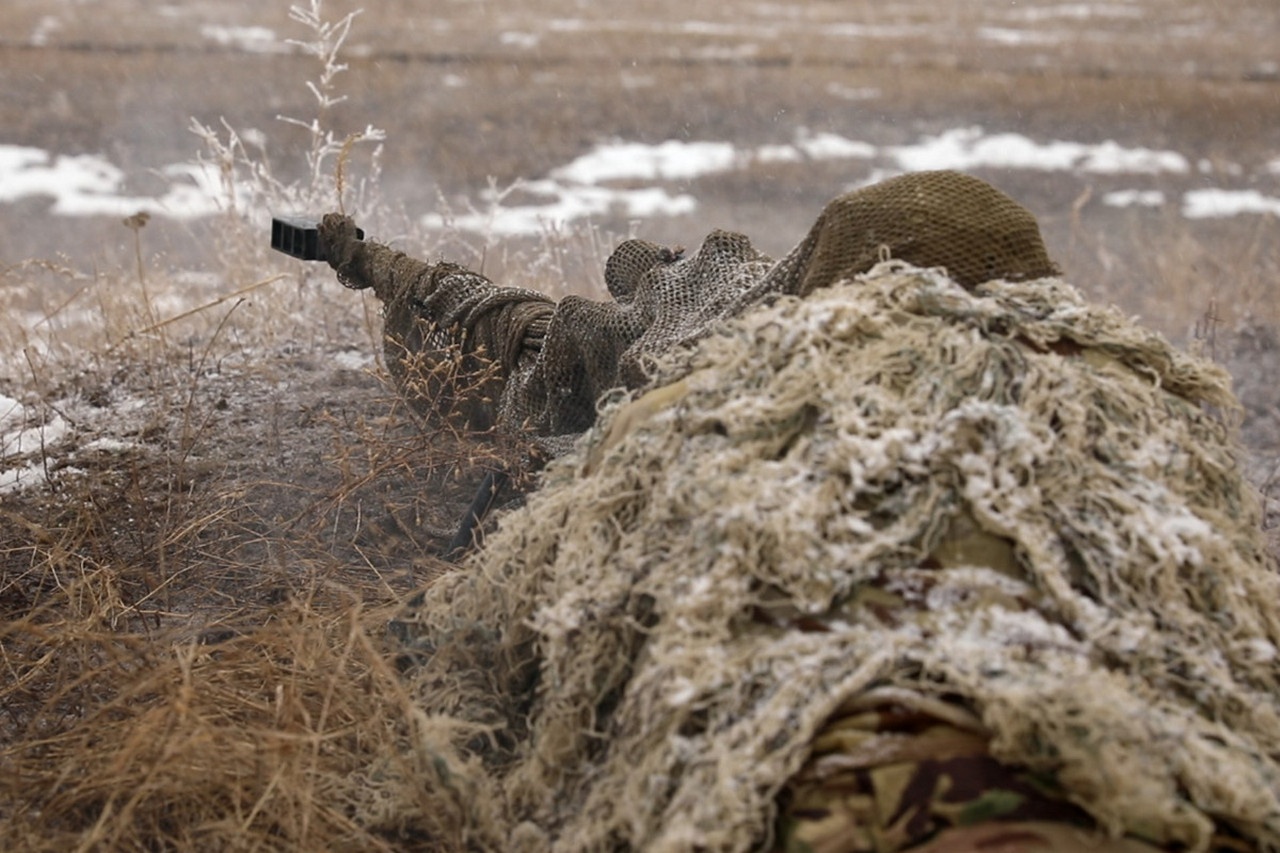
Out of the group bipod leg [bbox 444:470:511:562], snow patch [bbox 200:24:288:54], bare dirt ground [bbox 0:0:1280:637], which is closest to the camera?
bipod leg [bbox 444:470:511:562]

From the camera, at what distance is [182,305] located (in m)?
5.20

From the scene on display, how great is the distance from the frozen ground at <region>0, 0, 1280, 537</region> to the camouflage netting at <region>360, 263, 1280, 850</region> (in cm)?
411

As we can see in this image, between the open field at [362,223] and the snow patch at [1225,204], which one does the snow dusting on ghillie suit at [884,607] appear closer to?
the open field at [362,223]

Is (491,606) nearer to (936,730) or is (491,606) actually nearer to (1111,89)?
(936,730)

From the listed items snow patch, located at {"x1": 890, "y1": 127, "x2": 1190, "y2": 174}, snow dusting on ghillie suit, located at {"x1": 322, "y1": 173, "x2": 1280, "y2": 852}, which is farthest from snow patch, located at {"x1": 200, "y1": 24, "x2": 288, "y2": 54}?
snow dusting on ghillie suit, located at {"x1": 322, "y1": 173, "x2": 1280, "y2": 852}

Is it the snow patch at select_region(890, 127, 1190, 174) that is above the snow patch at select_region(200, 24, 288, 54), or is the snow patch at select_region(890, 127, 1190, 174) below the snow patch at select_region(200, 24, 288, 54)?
below

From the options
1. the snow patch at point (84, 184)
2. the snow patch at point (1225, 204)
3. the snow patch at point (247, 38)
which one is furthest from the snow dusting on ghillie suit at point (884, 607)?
the snow patch at point (247, 38)

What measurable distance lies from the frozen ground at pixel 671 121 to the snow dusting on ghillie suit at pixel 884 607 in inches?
160

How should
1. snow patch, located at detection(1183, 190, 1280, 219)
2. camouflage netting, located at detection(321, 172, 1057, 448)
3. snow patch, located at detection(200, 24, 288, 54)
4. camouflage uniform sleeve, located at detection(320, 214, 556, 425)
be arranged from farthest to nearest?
1. snow patch, located at detection(200, 24, 288, 54)
2. snow patch, located at detection(1183, 190, 1280, 219)
3. camouflage uniform sleeve, located at detection(320, 214, 556, 425)
4. camouflage netting, located at detection(321, 172, 1057, 448)

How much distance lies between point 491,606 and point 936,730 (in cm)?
73

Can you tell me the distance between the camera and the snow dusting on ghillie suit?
121 centimetres

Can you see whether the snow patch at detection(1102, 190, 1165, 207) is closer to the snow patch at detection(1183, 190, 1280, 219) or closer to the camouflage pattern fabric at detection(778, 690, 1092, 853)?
the snow patch at detection(1183, 190, 1280, 219)

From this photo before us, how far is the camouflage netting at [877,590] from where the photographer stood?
3.99 feet

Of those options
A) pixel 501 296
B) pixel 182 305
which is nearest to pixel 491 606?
pixel 501 296
